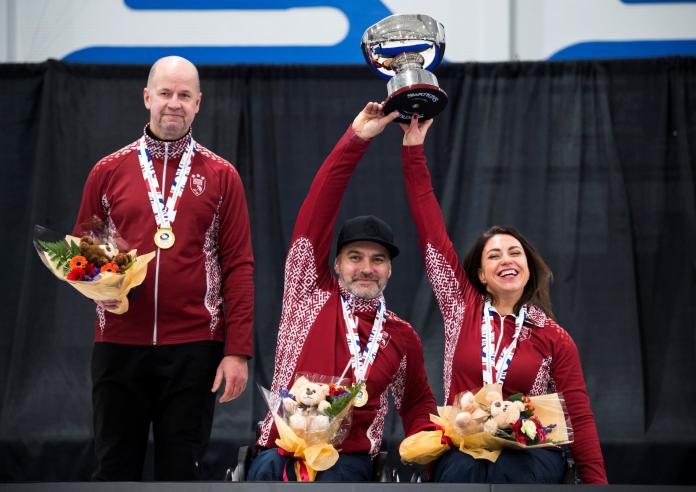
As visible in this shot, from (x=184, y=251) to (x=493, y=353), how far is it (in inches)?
39.1

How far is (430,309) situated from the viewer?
199 inches

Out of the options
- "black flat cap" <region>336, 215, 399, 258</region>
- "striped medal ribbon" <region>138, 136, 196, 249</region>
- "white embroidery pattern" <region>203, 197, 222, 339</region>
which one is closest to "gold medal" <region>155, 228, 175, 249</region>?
"striped medal ribbon" <region>138, 136, 196, 249</region>

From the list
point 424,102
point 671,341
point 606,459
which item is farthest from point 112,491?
point 671,341

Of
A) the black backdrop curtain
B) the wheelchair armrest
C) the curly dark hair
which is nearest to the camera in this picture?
the wheelchair armrest

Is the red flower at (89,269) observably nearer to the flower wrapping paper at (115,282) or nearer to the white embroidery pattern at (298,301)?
the flower wrapping paper at (115,282)

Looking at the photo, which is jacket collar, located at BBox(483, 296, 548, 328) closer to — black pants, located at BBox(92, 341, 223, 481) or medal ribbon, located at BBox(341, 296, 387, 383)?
medal ribbon, located at BBox(341, 296, 387, 383)

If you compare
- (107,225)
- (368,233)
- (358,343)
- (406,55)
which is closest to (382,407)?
(358,343)

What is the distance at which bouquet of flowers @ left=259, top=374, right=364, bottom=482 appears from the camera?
2.58 metres

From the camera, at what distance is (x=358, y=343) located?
9.84 feet

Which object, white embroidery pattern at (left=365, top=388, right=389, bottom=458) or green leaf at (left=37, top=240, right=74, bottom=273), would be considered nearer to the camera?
green leaf at (left=37, top=240, right=74, bottom=273)

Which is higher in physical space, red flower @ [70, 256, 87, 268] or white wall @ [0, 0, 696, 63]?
white wall @ [0, 0, 696, 63]

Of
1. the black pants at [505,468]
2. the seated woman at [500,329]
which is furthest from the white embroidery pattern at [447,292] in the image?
the black pants at [505,468]

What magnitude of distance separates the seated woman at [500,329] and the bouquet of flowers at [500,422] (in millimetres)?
134

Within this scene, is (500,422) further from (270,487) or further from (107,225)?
(107,225)
